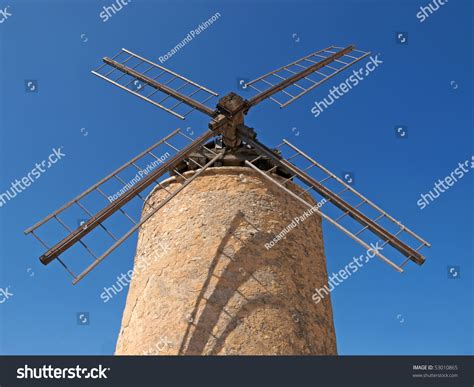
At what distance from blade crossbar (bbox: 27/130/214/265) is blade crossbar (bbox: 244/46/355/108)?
1075 mm

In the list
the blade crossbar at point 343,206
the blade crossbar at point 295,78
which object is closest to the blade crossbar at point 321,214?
the blade crossbar at point 343,206

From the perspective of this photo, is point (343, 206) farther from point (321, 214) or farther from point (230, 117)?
point (230, 117)

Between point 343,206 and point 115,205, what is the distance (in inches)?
125

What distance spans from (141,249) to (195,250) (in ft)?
3.36

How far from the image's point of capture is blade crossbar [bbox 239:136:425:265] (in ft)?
21.0

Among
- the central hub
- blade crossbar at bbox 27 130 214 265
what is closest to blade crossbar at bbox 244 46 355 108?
the central hub

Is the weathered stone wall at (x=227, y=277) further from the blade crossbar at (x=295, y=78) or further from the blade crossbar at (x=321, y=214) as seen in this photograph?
the blade crossbar at (x=295, y=78)

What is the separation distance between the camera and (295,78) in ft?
27.3

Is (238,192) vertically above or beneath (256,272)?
above

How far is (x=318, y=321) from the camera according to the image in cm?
627

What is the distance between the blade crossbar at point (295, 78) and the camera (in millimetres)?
7812

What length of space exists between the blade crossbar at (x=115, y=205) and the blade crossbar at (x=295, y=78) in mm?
1075

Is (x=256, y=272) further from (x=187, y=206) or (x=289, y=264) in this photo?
(x=187, y=206)
